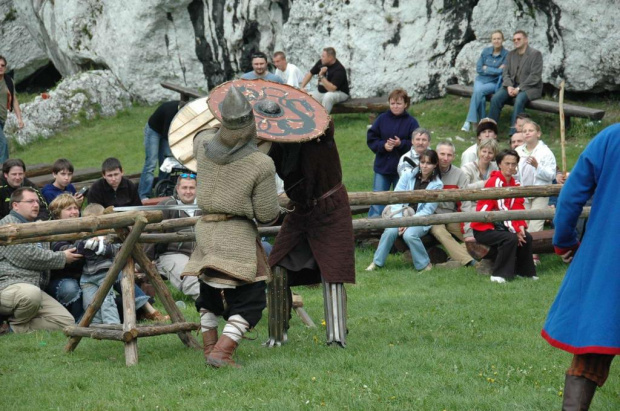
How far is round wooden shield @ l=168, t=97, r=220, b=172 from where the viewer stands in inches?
278

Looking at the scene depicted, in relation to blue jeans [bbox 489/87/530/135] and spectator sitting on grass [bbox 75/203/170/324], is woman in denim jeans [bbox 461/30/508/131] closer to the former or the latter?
blue jeans [bbox 489/87/530/135]

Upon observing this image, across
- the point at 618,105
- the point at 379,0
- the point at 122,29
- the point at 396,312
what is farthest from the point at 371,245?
the point at 122,29

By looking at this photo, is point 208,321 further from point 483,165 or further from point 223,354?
point 483,165

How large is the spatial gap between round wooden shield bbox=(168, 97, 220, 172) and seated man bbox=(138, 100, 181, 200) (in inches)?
211

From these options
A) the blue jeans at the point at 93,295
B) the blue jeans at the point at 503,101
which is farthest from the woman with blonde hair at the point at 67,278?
the blue jeans at the point at 503,101

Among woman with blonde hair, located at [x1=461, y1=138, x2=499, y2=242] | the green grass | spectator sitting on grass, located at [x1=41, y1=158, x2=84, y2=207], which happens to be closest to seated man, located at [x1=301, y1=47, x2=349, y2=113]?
woman with blonde hair, located at [x1=461, y1=138, x2=499, y2=242]

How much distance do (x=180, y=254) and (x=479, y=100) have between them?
7.52 m

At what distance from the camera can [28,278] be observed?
27.7 ft

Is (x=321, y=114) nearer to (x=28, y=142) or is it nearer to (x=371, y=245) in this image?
(x=371, y=245)

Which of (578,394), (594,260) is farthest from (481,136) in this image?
(578,394)

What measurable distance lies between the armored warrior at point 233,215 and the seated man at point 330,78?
33.8 ft

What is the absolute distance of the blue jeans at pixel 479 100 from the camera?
15.5 m

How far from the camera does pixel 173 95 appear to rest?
21203 mm

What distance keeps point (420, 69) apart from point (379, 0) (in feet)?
5.18
